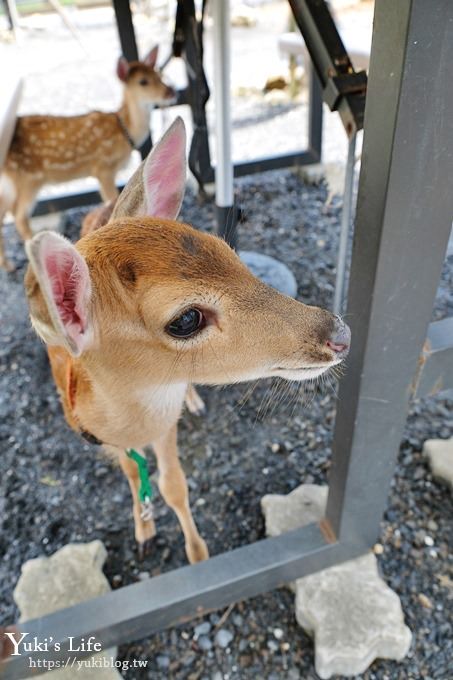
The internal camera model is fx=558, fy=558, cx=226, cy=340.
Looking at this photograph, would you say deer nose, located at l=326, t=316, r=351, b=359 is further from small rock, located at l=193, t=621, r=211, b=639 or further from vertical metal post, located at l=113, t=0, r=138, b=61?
vertical metal post, located at l=113, t=0, r=138, b=61

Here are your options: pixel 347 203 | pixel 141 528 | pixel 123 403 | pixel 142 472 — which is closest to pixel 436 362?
pixel 347 203

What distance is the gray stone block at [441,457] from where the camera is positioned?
2031mm

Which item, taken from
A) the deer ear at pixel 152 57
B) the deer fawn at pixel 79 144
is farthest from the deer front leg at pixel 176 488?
the deer ear at pixel 152 57

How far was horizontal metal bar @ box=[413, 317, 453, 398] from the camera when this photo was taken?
1378 millimetres

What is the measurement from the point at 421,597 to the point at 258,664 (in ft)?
1.80

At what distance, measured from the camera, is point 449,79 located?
3.00 ft

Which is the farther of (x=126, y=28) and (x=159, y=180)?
(x=126, y=28)

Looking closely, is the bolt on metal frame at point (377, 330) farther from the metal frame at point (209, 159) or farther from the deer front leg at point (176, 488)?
the metal frame at point (209, 159)

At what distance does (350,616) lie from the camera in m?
1.66

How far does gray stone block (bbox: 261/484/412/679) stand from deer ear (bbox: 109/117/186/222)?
1.19 meters

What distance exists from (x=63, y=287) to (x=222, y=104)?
1756mm

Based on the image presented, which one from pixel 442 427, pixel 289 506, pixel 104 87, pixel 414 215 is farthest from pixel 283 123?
pixel 414 215

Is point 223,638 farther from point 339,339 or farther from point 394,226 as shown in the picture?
point 394,226

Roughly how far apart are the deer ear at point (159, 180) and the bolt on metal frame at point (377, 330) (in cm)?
43
